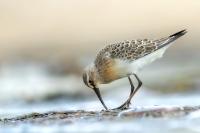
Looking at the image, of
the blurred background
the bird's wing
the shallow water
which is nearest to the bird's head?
the bird's wing

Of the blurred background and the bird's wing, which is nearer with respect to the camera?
the bird's wing

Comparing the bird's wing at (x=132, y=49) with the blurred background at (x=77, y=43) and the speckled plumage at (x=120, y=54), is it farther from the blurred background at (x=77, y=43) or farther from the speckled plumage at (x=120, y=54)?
the blurred background at (x=77, y=43)

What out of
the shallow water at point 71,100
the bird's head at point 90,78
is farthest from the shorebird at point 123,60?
the shallow water at point 71,100

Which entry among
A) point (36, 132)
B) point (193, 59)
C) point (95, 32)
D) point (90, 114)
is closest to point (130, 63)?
point (90, 114)

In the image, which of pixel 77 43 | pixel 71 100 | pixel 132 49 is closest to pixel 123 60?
pixel 132 49

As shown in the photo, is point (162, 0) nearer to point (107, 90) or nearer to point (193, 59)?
point (193, 59)

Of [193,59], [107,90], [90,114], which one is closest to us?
[90,114]

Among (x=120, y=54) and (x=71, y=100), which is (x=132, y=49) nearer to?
(x=120, y=54)

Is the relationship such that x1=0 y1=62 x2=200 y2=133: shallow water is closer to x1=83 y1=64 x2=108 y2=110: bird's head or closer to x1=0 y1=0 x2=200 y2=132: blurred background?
x1=0 y1=0 x2=200 y2=132: blurred background
